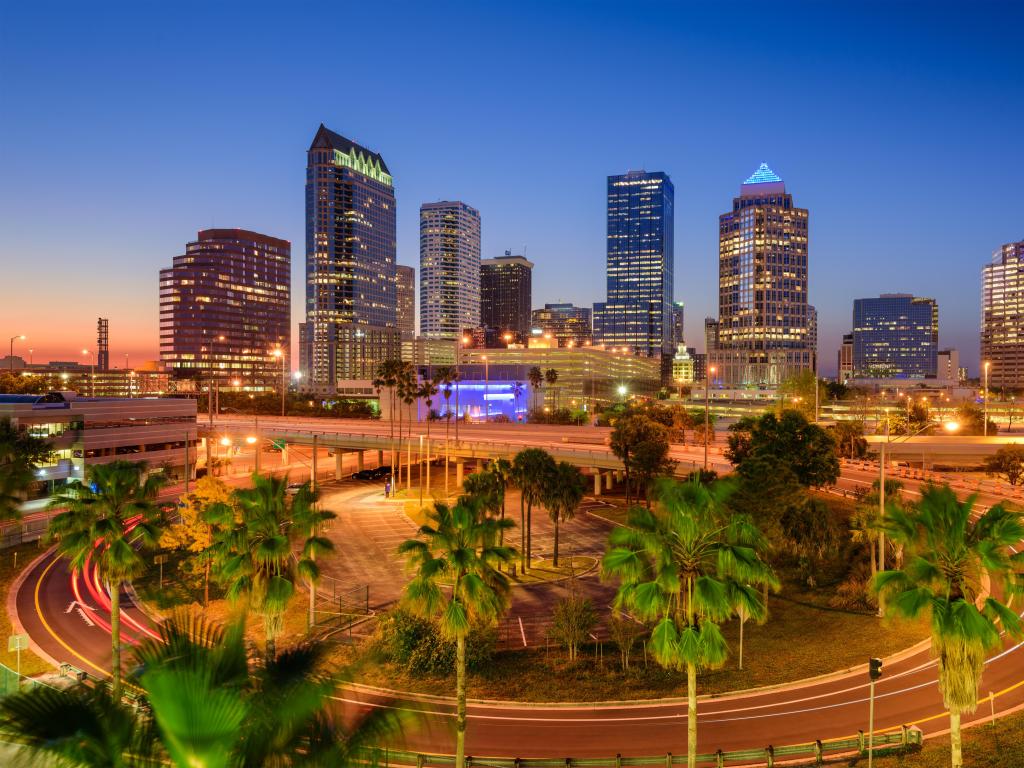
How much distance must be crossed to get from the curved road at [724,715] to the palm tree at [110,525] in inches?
135

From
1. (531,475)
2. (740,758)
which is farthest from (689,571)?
(531,475)

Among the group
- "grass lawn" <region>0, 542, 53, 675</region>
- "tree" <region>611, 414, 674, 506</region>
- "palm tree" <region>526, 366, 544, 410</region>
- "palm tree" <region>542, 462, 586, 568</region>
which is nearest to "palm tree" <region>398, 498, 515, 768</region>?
"grass lawn" <region>0, 542, 53, 675</region>

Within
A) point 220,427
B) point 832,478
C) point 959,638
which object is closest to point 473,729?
point 959,638

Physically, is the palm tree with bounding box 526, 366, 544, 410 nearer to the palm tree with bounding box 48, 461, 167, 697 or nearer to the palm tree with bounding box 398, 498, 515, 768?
the palm tree with bounding box 48, 461, 167, 697

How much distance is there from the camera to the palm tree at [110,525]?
78.8 ft

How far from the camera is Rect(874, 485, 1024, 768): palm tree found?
15453 mm

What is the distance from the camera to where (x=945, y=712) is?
23.1 meters

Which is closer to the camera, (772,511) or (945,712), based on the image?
(945,712)

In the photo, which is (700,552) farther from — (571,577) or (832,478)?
(832,478)

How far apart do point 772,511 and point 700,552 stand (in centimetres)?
2259

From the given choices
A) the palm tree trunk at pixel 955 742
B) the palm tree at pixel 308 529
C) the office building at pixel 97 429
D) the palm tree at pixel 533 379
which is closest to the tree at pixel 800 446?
the palm tree trunk at pixel 955 742

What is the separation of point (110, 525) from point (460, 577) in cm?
1404

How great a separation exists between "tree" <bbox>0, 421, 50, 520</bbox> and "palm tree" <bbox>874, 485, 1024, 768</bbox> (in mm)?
36095

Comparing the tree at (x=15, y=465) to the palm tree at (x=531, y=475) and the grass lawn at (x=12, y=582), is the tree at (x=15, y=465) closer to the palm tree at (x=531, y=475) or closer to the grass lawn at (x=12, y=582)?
the grass lawn at (x=12, y=582)
